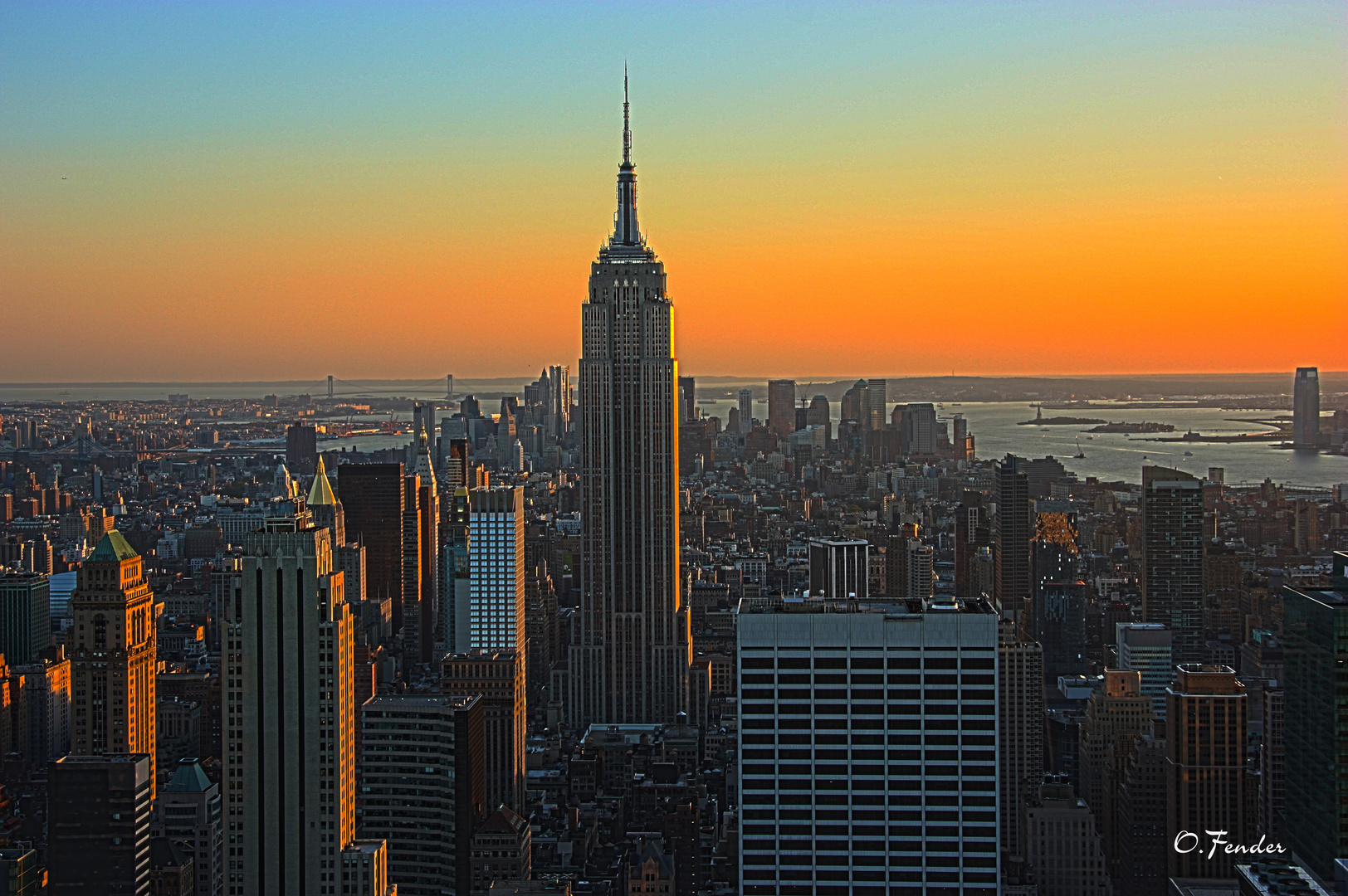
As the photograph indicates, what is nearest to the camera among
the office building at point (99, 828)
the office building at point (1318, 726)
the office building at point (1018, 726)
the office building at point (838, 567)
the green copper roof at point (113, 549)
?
the office building at point (1318, 726)

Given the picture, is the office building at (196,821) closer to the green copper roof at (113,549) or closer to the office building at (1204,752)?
the green copper roof at (113,549)

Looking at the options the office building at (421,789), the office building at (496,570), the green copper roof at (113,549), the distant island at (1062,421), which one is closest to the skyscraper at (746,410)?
the office building at (496,570)

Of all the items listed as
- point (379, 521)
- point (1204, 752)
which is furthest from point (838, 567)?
point (1204, 752)

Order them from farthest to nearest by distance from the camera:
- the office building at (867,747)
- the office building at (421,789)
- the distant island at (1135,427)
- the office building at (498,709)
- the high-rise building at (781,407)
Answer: the high-rise building at (781,407), the office building at (498,709), the distant island at (1135,427), the office building at (421,789), the office building at (867,747)

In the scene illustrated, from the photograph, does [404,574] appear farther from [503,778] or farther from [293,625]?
[293,625]

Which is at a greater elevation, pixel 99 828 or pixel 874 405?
pixel 874 405

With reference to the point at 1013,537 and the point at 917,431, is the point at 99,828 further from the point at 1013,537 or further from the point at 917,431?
the point at 1013,537

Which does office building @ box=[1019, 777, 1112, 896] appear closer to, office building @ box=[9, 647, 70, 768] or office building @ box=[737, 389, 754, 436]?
office building @ box=[9, 647, 70, 768]

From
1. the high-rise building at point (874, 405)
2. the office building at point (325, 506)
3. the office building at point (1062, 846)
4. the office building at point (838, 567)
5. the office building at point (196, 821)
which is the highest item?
the high-rise building at point (874, 405)
